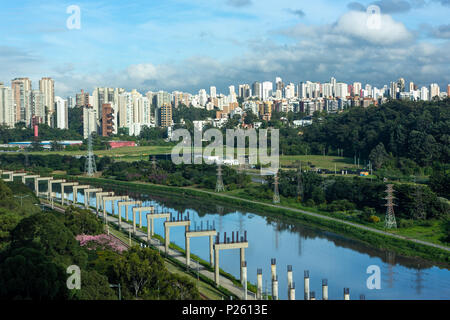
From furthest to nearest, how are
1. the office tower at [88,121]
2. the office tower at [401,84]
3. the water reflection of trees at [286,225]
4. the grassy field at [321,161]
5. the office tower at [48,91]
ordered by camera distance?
the office tower at [401,84] < the office tower at [48,91] < the office tower at [88,121] < the grassy field at [321,161] < the water reflection of trees at [286,225]

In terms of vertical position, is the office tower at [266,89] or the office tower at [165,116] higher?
the office tower at [266,89]

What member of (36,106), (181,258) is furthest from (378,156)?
(36,106)

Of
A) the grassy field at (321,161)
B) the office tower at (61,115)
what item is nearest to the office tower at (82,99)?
the office tower at (61,115)

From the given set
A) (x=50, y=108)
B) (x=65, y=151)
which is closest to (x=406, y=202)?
(x=65, y=151)

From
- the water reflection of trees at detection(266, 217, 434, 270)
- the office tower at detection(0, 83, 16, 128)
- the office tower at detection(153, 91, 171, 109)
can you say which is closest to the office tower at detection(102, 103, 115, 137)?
the office tower at detection(0, 83, 16, 128)

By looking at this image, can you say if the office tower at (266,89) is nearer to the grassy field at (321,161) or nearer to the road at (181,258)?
the grassy field at (321,161)

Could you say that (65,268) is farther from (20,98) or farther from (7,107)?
(20,98)

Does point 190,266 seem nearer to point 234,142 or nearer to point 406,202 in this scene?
point 406,202
